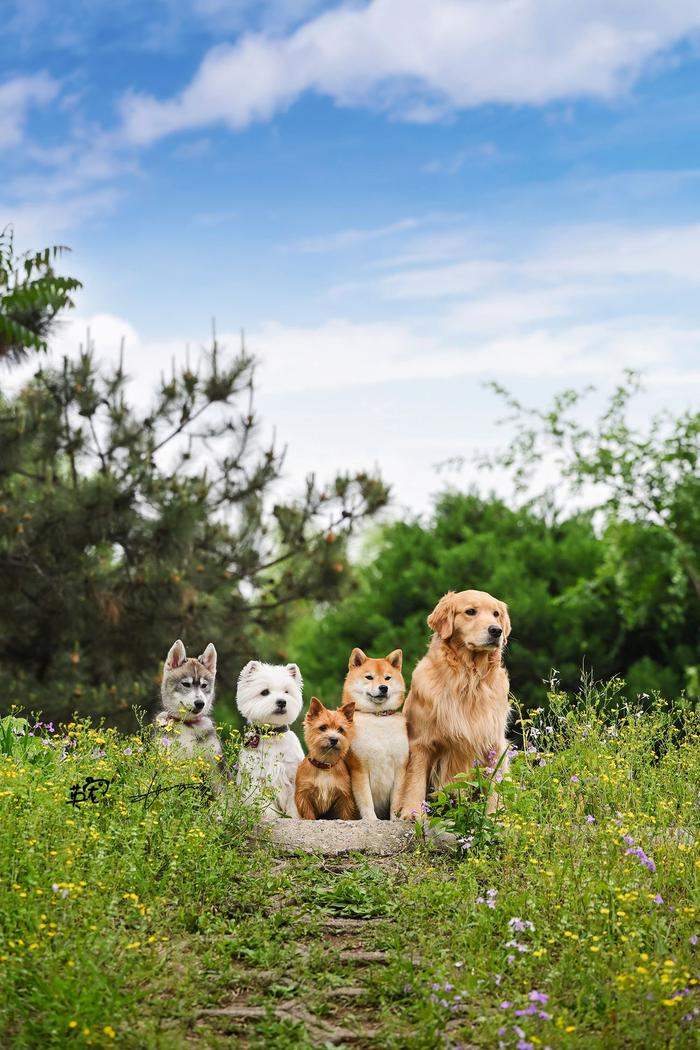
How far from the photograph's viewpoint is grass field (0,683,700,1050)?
490cm

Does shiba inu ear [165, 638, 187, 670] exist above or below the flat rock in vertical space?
above

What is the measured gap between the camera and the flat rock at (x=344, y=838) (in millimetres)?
6797

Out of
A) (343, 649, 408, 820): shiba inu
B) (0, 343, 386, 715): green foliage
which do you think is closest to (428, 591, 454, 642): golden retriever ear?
(343, 649, 408, 820): shiba inu

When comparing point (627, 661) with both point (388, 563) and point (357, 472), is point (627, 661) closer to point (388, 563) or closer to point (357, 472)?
point (388, 563)

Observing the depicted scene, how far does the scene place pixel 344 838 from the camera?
6828 millimetres

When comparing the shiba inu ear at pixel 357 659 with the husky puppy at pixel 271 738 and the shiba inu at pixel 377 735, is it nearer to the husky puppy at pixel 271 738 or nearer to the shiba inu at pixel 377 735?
the shiba inu at pixel 377 735

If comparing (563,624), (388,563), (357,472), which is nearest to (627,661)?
(563,624)

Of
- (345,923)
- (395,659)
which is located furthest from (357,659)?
(345,923)

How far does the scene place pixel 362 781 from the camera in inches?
280

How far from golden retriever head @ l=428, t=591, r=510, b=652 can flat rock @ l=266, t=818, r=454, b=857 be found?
1197mm

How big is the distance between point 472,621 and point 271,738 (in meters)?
1.48

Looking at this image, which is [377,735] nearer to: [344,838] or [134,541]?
[344,838]

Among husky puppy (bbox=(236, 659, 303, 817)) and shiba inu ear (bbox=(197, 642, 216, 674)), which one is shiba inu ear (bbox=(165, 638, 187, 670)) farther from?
husky puppy (bbox=(236, 659, 303, 817))

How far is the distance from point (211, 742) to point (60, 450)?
9.32m
